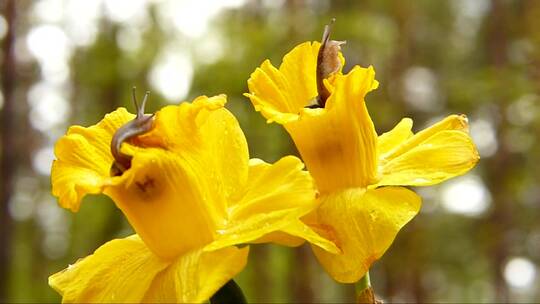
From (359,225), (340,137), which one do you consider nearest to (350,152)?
(340,137)

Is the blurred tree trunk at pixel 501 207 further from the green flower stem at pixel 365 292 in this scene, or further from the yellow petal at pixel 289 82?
the green flower stem at pixel 365 292

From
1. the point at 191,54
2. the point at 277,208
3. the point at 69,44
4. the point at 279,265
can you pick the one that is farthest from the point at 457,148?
the point at 69,44

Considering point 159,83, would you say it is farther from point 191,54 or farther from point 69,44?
point 69,44

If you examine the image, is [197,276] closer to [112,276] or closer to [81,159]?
[112,276]

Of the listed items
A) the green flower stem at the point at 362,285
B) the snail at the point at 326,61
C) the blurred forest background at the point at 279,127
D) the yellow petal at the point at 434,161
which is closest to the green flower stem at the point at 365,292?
the green flower stem at the point at 362,285

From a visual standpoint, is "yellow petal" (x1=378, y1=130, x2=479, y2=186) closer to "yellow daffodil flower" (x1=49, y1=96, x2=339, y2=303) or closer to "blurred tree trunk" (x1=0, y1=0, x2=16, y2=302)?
"yellow daffodil flower" (x1=49, y1=96, x2=339, y2=303)

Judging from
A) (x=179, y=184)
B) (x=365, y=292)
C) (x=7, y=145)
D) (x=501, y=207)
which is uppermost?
(x=179, y=184)

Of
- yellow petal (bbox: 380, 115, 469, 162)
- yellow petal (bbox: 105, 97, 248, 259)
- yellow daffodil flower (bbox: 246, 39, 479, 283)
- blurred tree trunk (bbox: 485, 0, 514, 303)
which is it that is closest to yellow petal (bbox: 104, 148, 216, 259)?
yellow petal (bbox: 105, 97, 248, 259)

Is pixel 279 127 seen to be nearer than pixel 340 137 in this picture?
No
